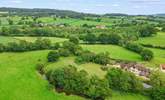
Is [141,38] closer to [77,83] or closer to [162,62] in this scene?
[162,62]

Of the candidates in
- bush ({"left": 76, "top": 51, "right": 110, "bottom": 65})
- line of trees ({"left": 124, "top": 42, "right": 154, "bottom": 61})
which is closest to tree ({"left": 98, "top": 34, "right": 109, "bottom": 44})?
line of trees ({"left": 124, "top": 42, "right": 154, "bottom": 61})

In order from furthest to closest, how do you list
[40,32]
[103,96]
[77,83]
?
1. [40,32]
2. [77,83]
3. [103,96]

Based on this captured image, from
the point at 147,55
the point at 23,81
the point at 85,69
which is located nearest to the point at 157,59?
the point at 147,55

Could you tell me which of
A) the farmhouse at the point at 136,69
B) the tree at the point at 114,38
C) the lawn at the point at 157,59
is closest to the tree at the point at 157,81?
the farmhouse at the point at 136,69

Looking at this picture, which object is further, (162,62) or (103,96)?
(162,62)

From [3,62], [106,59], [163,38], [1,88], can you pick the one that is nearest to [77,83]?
[1,88]

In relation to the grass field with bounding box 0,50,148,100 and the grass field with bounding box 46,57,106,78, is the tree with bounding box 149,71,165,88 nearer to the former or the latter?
the grass field with bounding box 0,50,148,100

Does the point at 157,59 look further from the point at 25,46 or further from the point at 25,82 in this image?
the point at 25,82
